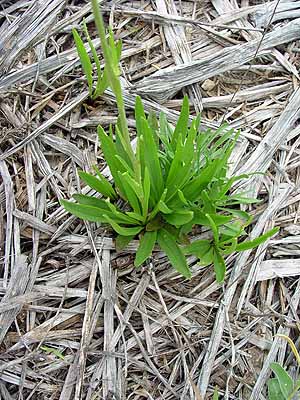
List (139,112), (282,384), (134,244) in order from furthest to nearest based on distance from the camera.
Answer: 1. (134,244)
2. (139,112)
3. (282,384)

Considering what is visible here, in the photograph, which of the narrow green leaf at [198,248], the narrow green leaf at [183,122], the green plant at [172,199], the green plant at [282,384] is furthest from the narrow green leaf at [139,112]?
the green plant at [282,384]

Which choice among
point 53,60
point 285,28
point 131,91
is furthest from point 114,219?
point 285,28

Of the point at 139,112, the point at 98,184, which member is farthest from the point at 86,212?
the point at 139,112

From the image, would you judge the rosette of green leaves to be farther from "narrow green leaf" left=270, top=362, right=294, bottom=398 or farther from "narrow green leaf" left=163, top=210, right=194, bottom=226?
"narrow green leaf" left=270, top=362, right=294, bottom=398

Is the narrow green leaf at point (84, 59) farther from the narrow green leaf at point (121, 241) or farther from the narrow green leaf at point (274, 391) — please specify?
the narrow green leaf at point (274, 391)

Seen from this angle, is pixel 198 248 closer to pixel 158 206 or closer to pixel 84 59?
pixel 158 206

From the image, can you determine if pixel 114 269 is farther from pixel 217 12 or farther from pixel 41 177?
pixel 217 12

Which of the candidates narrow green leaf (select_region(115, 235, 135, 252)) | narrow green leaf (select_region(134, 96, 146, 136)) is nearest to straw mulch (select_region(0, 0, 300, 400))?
narrow green leaf (select_region(115, 235, 135, 252))
